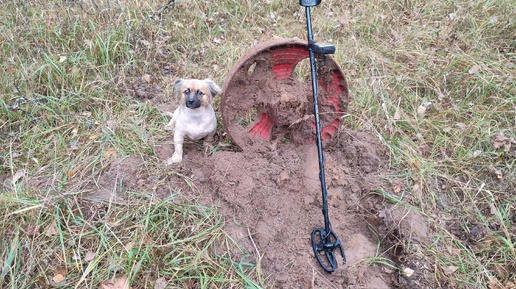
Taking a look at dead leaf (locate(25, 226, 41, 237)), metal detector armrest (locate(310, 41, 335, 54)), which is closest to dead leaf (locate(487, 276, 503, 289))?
metal detector armrest (locate(310, 41, 335, 54))

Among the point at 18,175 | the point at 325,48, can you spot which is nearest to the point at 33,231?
the point at 18,175

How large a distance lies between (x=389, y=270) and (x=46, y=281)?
7.28 ft

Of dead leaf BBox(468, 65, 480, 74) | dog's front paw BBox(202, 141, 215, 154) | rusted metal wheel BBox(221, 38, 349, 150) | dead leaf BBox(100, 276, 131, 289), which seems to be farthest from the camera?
dead leaf BBox(468, 65, 480, 74)

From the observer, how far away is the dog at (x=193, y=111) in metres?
2.39

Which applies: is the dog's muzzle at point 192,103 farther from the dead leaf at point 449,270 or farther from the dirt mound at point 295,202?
the dead leaf at point 449,270

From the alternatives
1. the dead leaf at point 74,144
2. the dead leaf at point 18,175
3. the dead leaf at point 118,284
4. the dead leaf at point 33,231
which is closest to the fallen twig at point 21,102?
the dead leaf at point 74,144

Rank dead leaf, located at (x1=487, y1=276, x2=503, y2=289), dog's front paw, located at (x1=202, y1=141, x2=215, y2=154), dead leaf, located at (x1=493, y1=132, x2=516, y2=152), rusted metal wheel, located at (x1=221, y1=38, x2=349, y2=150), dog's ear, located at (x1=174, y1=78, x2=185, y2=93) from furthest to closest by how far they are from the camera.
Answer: dog's front paw, located at (x1=202, y1=141, x2=215, y2=154) → dead leaf, located at (x1=493, y1=132, x2=516, y2=152) → dog's ear, located at (x1=174, y1=78, x2=185, y2=93) → rusted metal wheel, located at (x1=221, y1=38, x2=349, y2=150) → dead leaf, located at (x1=487, y1=276, x2=503, y2=289)

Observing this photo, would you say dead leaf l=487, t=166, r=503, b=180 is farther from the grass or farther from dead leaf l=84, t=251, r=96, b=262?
dead leaf l=84, t=251, r=96, b=262

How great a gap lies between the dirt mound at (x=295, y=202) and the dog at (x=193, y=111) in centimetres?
18

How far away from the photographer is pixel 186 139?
9.20 ft

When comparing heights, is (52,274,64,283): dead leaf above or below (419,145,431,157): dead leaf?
above

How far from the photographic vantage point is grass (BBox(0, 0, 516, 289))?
75.3 inches

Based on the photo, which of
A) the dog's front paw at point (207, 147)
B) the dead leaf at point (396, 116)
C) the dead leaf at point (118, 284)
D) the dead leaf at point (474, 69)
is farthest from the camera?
the dead leaf at point (474, 69)

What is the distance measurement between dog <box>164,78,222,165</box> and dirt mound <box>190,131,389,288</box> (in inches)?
7.1
